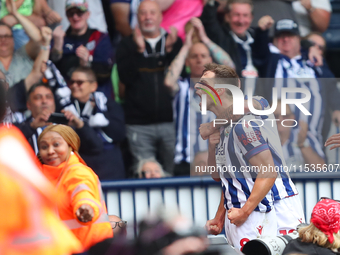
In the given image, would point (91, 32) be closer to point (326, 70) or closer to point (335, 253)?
point (326, 70)

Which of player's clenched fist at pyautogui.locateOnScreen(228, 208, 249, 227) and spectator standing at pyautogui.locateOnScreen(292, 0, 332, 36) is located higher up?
spectator standing at pyautogui.locateOnScreen(292, 0, 332, 36)

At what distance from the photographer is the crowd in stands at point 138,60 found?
16.7 feet

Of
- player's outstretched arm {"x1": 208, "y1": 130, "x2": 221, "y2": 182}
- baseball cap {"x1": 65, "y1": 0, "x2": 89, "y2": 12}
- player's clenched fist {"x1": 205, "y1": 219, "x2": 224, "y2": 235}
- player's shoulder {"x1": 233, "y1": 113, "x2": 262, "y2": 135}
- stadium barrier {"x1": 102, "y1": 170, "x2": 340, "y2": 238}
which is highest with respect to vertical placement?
baseball cap {"x1": 65, "y1": 0, "x2": 89, "y2": 12}

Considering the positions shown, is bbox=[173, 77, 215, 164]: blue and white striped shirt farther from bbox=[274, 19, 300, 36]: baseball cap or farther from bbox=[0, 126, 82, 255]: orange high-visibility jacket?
bbox=[0, 126, 82, 255]: orange high-visibility jacket

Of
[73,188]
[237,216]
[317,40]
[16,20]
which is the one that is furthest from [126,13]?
[237,216]

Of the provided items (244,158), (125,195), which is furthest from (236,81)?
(125,195)

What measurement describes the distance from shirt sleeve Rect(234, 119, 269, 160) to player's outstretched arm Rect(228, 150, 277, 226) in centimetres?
4

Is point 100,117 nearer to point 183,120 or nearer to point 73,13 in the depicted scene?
point 183,120

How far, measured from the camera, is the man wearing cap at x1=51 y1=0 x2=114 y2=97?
523 centimetres

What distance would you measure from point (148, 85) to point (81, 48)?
37.0 inches

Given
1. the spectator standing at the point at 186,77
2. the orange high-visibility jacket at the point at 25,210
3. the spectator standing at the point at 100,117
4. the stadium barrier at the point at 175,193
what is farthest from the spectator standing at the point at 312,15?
the orange high-visibility jacket at the point at 25,210

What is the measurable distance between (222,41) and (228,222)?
8.91 ft

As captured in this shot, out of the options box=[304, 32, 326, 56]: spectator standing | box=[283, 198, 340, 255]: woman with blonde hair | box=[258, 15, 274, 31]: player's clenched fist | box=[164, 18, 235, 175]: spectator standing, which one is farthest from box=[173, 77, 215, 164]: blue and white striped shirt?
box=[283, 198, 340, 255]: woman with blonde hair

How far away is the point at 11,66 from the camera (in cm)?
509
